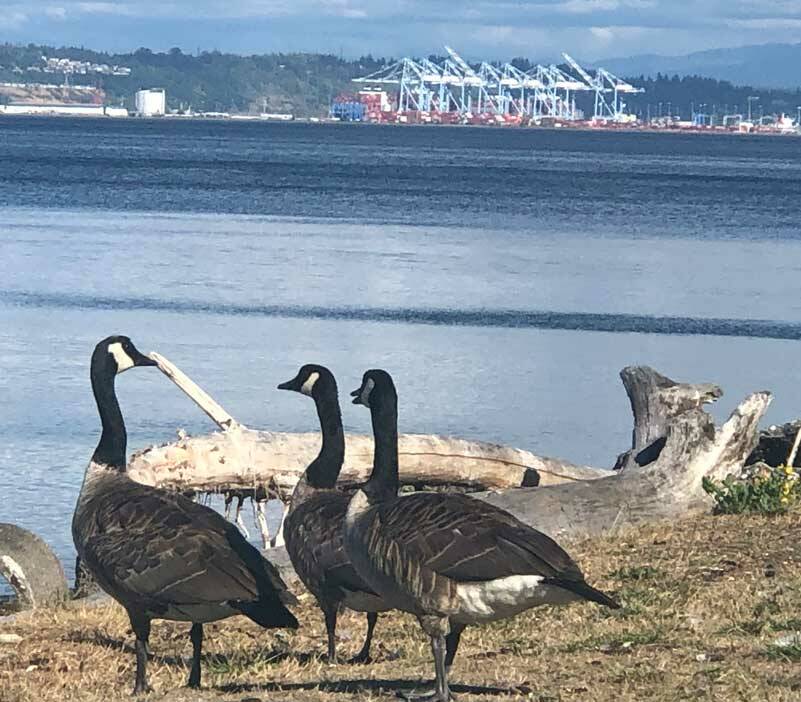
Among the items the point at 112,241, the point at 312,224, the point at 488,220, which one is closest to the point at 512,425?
the point at 112,241

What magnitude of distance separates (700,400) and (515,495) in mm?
2468

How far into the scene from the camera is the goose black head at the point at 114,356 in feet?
33.4

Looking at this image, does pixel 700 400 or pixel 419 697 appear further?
pixel 700 400

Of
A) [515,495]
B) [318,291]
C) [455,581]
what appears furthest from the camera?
[318,291]

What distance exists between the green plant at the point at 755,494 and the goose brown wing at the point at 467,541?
226 inches

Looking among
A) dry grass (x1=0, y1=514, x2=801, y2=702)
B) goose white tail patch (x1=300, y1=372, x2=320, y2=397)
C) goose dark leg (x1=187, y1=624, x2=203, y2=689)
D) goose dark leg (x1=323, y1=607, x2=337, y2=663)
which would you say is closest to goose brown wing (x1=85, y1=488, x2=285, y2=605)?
goose dark leg (x1=187, y1=624, x2=203, y2=689)

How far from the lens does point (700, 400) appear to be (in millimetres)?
14906

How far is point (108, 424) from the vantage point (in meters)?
9.88

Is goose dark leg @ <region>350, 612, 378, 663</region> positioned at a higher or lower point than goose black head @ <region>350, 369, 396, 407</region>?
lower

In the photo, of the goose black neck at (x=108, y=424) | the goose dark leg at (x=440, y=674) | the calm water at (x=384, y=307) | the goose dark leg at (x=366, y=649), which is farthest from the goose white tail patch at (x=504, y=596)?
the calm water at (x=384, y=307)

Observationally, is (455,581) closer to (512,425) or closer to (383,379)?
(383,379)

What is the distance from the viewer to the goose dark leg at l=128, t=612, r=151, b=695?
9109 millimetres

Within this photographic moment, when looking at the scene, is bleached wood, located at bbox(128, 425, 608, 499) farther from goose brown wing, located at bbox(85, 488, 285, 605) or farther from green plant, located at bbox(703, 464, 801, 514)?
goose brown wing, located at bbox(85, 488, 285, 605)

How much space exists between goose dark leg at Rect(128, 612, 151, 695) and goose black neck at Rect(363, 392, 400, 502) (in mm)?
1493
